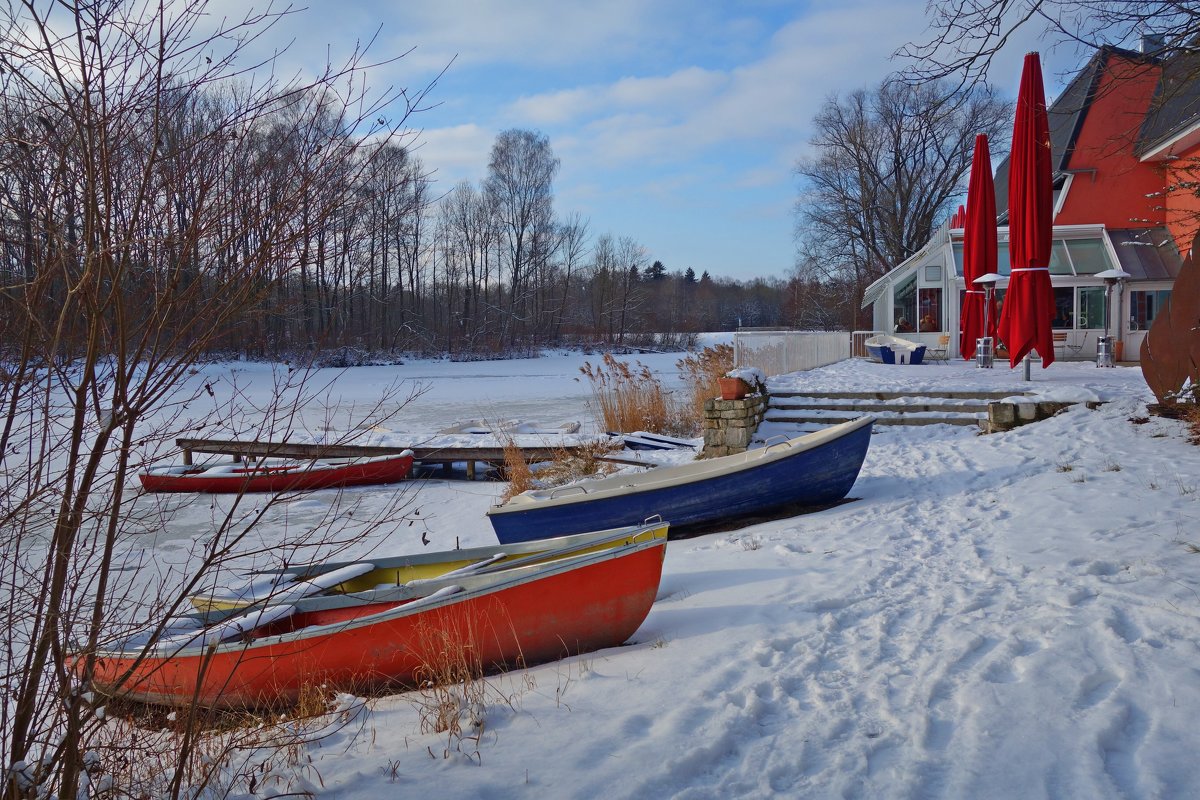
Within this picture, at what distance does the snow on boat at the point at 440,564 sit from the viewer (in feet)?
17.5

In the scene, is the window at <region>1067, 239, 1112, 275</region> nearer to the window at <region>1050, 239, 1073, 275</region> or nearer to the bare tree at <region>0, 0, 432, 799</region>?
the window at <region>1050, 239, 1073, 275</region>

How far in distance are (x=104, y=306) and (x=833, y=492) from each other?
724cm

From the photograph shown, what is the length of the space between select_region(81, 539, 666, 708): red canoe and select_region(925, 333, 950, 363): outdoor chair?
18.7 meters

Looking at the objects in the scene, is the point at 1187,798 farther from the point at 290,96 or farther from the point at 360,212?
the point at 290,96

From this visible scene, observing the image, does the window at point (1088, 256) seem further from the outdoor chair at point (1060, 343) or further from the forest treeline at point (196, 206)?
the forest treeline at point (196, 206)

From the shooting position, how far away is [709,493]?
27.0ft

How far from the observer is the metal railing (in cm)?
1441

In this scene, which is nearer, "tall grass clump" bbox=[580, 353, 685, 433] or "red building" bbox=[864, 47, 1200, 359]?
"tall grass clump" bbox=[580, 353, 685, 433]

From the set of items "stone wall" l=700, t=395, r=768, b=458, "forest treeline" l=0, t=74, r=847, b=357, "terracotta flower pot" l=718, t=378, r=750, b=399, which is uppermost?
"forest treeline" l=0, t=74, r=847, b=357

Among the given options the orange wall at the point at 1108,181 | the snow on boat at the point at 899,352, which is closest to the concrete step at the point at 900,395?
the snow on boat at the point at 899,352

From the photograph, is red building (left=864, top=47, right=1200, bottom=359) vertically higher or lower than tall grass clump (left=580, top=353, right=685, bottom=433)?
higher

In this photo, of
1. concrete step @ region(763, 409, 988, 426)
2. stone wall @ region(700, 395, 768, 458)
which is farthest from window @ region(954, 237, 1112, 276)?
stone wall @ region(700, 395, 768, 458)

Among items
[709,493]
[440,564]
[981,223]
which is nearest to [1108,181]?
[981,223]

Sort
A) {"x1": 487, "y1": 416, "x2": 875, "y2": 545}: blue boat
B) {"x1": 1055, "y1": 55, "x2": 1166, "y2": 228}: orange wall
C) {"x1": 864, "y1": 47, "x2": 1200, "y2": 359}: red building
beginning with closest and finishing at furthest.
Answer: {"x1": 487, "y1": 416, "x2": 875, "y2": 545}: blue boat < {"x1": 864, "y1": 47, "x2": 1200, "y2": 359}: red building < {"x1": 1055, "y1": 55, "x2": 1166, "y2": 228}: orange wall
